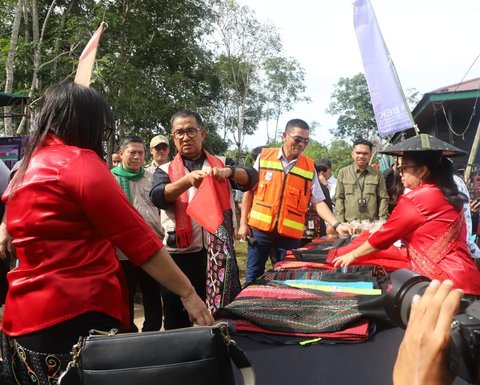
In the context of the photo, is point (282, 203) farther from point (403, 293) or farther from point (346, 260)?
point (403, 293)

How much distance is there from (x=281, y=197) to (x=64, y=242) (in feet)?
8.27

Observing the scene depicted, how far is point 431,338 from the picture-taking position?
2.24ft

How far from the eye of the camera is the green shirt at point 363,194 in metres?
5.05

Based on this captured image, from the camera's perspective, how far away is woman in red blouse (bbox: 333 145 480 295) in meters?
2.25

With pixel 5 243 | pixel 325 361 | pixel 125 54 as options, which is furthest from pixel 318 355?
pixel 125 54

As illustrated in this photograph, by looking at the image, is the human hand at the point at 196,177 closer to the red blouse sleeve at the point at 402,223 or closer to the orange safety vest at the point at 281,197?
the red blouse sleeve at the point at 402,223

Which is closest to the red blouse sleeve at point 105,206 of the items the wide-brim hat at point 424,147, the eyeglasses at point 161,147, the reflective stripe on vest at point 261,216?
the wide-brim hat at point 424,147

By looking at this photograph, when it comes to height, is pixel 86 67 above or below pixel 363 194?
above

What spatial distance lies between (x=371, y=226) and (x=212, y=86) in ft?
48.0

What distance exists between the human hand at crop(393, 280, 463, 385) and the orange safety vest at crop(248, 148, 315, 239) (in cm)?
291

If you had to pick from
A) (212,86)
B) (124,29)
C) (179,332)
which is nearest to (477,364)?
(179,332)

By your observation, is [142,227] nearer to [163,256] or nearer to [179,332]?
[163,256]

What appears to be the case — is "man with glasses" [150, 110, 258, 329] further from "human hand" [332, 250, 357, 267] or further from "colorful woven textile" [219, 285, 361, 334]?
"human hand" [332, 250, 357, 267]

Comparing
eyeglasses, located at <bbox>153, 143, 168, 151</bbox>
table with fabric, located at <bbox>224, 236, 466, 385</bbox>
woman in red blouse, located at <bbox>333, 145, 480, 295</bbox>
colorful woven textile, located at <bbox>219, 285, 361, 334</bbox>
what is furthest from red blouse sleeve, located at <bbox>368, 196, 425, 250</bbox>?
eyeglasses, located at <bbox>153, 143, 168, 151</bbox>
